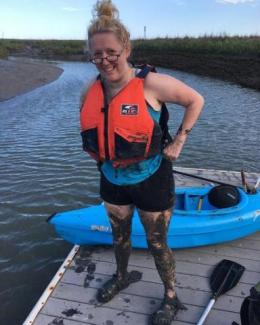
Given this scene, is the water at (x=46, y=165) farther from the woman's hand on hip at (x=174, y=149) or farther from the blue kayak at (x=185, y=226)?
the woman's hand on hip at (x=174, y=149)

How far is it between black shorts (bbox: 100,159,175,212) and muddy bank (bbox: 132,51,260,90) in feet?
53.9

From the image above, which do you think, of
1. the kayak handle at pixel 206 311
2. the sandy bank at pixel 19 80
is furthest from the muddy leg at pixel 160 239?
the sandy bank at pixel 19 80

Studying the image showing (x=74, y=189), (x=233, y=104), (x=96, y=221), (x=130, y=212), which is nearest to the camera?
(x=130, y=212)

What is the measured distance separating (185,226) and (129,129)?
1722 millimetres

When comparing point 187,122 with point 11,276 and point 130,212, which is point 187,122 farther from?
point 11,276

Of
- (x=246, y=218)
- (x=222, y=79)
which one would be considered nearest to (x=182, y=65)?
(x=222, y=79)

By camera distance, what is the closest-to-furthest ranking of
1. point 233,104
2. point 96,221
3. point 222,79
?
point 96,221, point 233,104, point 222,79

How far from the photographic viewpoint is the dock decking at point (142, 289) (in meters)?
2.95

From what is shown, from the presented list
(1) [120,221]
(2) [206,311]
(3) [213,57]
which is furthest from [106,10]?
(3) [213,57]

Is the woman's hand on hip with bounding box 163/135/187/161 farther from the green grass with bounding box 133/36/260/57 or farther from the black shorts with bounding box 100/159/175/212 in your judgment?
the green grass with bounding box 133/36/260/57

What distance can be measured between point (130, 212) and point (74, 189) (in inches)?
134

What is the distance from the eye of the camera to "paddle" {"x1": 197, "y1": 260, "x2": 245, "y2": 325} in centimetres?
312

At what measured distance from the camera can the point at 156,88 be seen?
224 centimetres

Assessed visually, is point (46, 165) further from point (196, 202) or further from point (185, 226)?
point (185, 226)
